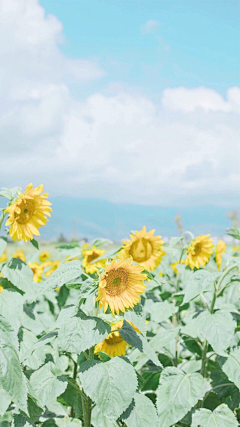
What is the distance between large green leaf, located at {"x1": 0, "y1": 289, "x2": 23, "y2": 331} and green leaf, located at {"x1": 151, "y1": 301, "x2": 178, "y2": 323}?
1094mm

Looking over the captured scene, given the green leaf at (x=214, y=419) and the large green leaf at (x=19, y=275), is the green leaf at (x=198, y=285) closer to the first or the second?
the green leaf at (x=214, y=419)

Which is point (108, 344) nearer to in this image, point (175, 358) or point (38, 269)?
point (175, 358)

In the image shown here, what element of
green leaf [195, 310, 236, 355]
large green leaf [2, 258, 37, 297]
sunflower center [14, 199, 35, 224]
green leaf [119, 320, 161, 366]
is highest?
sunflower center [14, 199, 35, 224]

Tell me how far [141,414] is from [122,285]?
678 mm

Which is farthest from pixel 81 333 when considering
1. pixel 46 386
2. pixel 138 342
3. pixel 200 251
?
pixel 200 251

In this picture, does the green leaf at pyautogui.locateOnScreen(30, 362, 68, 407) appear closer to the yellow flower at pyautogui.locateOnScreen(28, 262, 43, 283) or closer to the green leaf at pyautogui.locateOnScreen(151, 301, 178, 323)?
the green leaf at pyautogui.locateOnScreen(151, 301, 178, 323)

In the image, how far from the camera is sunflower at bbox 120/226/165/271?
3174 millimetres

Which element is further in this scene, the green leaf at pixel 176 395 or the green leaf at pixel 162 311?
the green leaf at pixel 162 311

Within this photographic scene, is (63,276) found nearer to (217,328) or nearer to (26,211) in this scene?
(26,211)

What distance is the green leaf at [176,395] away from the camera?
2.60m

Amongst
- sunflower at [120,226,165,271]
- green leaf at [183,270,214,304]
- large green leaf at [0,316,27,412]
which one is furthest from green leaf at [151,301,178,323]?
large green leaf at [0,316,27,412]

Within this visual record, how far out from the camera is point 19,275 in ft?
9.34

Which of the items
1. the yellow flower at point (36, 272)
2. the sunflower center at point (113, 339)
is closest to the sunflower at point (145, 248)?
the sunflower center at point (113, 339)

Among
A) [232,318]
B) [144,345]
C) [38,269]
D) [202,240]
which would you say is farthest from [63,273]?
[38,269]
